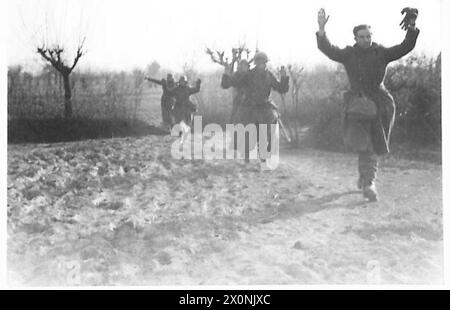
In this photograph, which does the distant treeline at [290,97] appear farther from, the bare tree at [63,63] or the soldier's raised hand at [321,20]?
the soldier's raised hand at [321,20]

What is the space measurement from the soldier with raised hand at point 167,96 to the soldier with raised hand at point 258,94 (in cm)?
58

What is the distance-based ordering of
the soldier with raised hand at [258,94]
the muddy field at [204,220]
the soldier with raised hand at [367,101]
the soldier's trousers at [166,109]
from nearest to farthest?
the muddy field at [204,220] < the soldier with raised hand at [367,101] < the soldier with raised hand at [258,94] < the soldier's trousers at [166,109]

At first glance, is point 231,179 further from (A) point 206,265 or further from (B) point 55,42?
(B) point 55,42

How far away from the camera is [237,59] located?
12.9ft

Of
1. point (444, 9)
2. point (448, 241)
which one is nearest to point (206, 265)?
point (448, 241)

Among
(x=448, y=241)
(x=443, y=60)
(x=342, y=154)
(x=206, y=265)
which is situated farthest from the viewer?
(x=342, y=154)

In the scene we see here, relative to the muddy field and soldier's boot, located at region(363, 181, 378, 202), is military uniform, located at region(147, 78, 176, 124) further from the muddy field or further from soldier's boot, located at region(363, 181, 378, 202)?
soldier's boot, located at region(363, 181, 378, 202)

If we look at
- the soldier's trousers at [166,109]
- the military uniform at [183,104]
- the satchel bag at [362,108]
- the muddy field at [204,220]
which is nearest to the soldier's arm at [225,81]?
the military uniform at [183,104]

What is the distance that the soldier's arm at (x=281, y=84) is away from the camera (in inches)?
152

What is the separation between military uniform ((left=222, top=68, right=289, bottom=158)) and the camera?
3959mm

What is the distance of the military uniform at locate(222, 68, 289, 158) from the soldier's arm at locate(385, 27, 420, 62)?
3.14ft

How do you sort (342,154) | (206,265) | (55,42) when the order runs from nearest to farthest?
(206,265)
(55,42)
(342,154)
